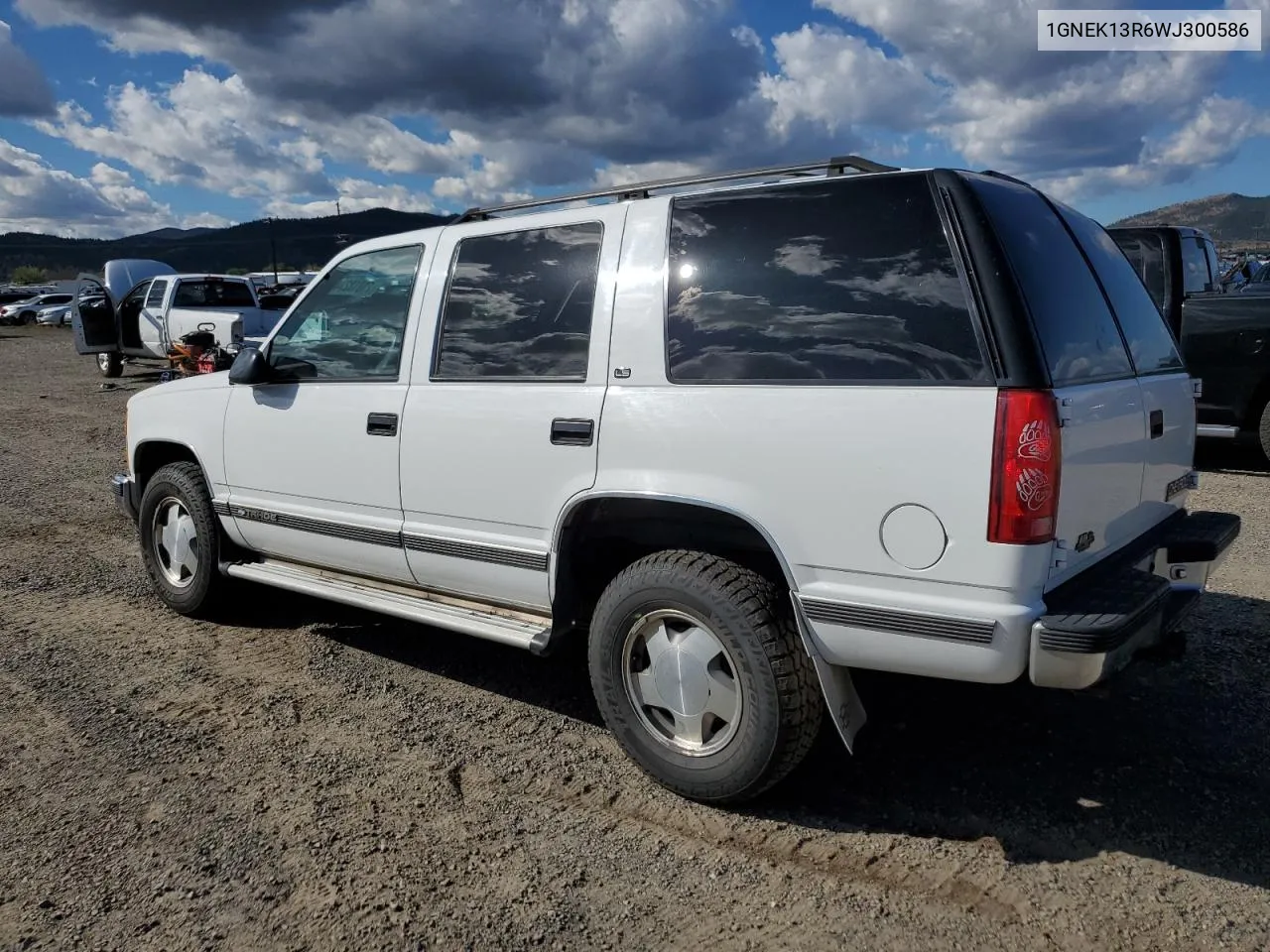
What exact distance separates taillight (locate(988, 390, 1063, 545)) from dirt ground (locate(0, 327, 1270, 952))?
105 cm

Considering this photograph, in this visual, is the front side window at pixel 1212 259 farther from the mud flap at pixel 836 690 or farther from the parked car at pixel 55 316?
the parked car at pixel 55 316

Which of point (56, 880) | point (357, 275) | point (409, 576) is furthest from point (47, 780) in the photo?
point (357, 275)

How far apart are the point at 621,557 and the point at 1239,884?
219cm

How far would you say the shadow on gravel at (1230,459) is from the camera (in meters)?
8.77

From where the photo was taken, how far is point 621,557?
12.4 ft

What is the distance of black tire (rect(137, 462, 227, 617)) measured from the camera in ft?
16.1

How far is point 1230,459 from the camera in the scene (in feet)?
30.7

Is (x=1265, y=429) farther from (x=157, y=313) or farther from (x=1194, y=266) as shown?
(x=157, y=313)

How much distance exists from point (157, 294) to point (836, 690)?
18.9 metres

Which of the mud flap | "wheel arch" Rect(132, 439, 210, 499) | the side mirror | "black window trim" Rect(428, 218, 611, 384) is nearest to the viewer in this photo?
the mud flap

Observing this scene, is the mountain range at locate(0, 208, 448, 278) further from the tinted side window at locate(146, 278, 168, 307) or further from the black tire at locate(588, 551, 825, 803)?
the black tire at locate(588, 551, 825, 803)

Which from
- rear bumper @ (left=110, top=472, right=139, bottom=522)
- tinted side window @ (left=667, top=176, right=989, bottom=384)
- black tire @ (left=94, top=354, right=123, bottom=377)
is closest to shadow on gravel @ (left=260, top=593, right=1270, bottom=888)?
tinted side window @ (left=667, top=176, right=989, bottom=384)

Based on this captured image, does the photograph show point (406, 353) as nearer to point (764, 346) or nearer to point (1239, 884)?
point (764, 346)

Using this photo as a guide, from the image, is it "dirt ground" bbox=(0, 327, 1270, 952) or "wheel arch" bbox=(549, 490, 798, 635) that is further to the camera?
"wheel arch" bbox=(549, 490, 798, 635)
